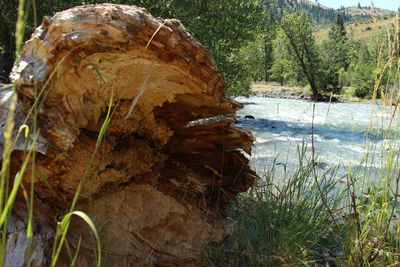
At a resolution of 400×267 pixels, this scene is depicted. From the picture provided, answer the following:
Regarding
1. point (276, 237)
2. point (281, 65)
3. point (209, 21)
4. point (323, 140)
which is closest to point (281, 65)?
point (281, 65)

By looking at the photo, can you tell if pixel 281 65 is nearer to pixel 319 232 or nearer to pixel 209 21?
pixel 209 21

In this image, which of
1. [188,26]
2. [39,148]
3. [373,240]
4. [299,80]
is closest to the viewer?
[39,148]

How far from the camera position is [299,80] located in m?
46.8

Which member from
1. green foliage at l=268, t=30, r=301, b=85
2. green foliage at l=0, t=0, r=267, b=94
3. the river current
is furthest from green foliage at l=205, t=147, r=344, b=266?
green foliage at l=268, t=30, r=301, b=85

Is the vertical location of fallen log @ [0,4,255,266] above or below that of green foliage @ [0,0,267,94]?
below

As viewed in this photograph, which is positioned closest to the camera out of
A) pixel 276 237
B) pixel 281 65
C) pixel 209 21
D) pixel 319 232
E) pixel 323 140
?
pixel 276 237

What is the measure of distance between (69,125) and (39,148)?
0.25 meters

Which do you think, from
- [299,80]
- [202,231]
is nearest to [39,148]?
[202,231]

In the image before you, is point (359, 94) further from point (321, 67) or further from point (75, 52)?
point (75, 52)

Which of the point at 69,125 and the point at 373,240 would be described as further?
the point at 373,240

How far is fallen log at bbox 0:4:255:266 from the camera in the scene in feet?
5.92

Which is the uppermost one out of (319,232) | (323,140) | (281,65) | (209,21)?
(281,65)

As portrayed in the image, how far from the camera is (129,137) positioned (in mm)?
2381

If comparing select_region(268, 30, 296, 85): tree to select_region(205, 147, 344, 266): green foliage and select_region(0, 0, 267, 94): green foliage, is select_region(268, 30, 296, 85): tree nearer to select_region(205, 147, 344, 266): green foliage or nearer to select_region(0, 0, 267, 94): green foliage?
select_region(0, 0, 267, 94): green foliage
